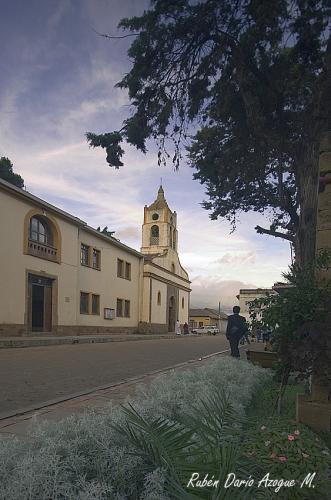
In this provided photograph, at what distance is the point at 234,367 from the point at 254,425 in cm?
387

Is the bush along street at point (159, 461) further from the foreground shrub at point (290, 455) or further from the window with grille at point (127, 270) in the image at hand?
the window with grille at point (127, 270)

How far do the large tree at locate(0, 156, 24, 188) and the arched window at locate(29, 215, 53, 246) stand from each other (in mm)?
11228

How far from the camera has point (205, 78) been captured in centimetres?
1056

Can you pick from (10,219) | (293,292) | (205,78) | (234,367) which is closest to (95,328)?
(10,219)

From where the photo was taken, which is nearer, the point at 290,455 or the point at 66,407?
the point at 290,455

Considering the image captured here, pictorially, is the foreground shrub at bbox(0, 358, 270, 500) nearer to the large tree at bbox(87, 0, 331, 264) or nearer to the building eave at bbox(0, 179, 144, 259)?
the large tree at bbox(87, 0, 331, 264)

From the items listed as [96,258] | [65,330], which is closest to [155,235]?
[96,258]

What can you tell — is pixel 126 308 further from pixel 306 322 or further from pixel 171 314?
pixel 306 322

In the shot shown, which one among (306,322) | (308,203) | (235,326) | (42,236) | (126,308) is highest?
(42,236)

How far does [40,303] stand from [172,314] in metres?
25.0

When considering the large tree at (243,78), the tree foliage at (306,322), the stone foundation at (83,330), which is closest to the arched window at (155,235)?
the stone foundation at (83,330)

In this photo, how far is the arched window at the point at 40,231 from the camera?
22.1 m

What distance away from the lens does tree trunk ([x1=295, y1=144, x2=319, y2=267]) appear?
968cm

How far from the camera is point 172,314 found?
152 ft
